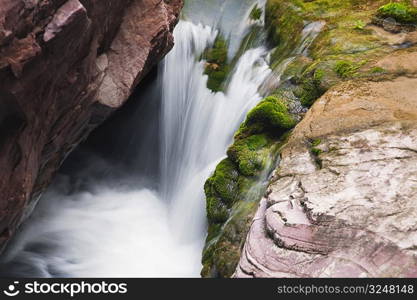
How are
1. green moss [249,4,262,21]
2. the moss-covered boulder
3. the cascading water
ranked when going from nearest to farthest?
the moss-covered boulder < the cascading water < green moss [249,4,262,21]

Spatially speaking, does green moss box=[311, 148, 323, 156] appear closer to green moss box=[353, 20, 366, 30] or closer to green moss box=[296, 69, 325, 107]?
green moss box=[296, 69, 325, 107]

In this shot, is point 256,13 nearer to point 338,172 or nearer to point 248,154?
point 248,154

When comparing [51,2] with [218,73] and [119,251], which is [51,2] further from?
[218,73]

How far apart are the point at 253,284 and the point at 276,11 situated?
9008mm

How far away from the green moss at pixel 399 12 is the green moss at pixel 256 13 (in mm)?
3986

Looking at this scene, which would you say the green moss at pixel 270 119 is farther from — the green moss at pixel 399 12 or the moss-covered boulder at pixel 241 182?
the green moss at pixel 399 12

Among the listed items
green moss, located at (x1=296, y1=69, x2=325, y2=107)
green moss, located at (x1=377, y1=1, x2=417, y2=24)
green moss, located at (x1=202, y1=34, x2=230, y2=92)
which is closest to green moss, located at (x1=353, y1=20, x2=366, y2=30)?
green moss, located at (x1=377, y1=1, x2=417, y2=24)

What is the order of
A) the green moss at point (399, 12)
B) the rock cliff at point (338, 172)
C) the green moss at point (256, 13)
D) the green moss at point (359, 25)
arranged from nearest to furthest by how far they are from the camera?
1. the rock cliff at point (338, 172)
2. the green moss at point (399, 12)
3. the green moss at point (359, 25)
4. the green moss at point (256, 13)

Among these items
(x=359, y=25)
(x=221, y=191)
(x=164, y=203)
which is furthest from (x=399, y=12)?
(x=164, y=203)

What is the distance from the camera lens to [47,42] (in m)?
5.38

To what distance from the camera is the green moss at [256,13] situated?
522 inches

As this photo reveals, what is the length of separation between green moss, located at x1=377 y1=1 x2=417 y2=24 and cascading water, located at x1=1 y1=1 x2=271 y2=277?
2.80m

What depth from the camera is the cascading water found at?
8.07m

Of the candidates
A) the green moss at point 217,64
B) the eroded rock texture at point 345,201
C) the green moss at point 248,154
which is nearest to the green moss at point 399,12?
the eroded rock texture at point 345,201
